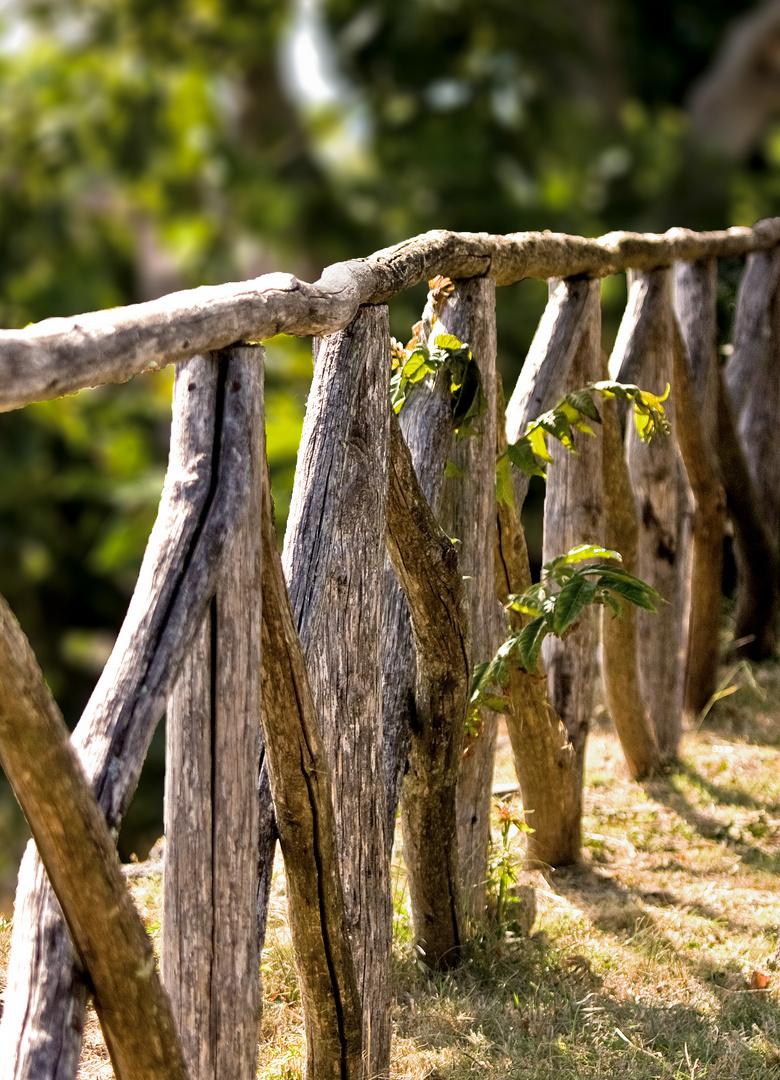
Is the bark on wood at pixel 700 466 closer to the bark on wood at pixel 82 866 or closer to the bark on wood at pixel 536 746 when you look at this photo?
the bark on wood at pixel 536 746

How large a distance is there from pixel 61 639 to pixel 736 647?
5.51 metres

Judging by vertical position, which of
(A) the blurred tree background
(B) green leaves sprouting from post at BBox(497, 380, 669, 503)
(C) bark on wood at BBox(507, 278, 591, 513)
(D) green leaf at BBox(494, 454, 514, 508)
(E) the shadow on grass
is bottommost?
(E) the shadow on grass

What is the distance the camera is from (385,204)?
282 inches

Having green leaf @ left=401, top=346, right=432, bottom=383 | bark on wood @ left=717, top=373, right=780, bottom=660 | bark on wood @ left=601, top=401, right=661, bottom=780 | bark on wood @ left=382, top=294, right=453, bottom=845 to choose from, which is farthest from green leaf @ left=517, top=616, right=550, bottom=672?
bark on wood @ left=717, top=373, right=780, bottom=660

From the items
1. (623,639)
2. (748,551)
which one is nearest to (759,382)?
(748,551)

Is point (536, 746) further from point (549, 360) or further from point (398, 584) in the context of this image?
point (549, 360)

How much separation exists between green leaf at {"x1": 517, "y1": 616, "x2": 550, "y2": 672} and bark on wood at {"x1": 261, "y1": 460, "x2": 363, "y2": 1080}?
2.53 feet

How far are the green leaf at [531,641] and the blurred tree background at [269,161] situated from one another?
12.7 feet

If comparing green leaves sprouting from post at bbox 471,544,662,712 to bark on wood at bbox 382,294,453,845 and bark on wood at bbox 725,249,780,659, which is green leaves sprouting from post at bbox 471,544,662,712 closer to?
bark on wood at bbox 382,294,453,845

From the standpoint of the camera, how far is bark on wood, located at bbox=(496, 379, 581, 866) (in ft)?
9.41

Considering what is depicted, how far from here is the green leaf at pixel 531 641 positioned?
2479 millimetres

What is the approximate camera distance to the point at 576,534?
3352mm

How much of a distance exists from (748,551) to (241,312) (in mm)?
3925

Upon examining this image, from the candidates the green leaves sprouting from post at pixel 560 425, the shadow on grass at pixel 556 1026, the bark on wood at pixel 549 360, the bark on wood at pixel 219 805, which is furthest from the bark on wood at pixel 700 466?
the bark on wood at pixel 219 805
